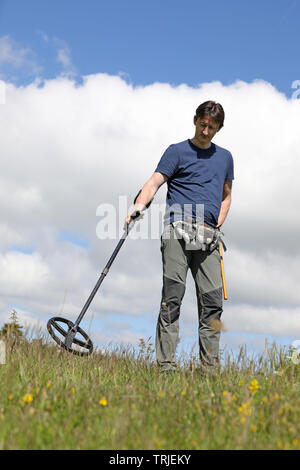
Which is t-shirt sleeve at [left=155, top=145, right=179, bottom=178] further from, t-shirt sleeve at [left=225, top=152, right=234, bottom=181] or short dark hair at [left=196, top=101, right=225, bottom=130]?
t-shirt sleeve at [left=225, top=152, right=234, bottom=181]

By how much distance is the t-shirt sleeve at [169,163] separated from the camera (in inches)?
225

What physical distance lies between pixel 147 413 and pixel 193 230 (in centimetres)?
238

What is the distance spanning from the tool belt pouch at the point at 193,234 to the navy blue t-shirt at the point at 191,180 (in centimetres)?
10

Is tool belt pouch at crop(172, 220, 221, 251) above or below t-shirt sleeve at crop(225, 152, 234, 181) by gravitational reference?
below

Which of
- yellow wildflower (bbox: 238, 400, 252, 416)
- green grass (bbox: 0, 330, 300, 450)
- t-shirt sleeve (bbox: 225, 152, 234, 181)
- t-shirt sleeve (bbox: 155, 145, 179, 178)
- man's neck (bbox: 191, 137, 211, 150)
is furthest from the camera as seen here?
t-shirt sleeve (bbox: 225, 152, 234, 181)

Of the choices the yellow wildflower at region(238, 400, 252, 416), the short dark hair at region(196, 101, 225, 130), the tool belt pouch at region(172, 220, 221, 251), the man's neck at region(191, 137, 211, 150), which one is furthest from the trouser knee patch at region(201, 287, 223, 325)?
the yellow wildflower at region(238, 400, 252, 416)

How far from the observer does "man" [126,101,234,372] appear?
218 inches

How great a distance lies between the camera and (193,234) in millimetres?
5523

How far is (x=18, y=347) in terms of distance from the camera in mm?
6746

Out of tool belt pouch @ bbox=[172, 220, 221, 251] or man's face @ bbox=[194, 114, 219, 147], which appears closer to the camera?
tool belt pouch @ bbox=[172, 220, 221, 251]

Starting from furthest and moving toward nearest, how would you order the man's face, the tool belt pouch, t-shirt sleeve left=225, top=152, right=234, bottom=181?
t-shirt sleeve left=225, top=152, right=234, bottom=181
the man's face
the tool belt pouch

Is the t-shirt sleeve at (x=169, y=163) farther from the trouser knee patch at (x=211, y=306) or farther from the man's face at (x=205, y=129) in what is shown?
the trouser knee patch at (x=211, y=306)

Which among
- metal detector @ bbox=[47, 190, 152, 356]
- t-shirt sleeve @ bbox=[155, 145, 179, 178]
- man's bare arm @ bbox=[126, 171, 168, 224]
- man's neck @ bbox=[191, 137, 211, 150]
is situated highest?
man's neck @ bbox=[191, 137, 211, 150]
